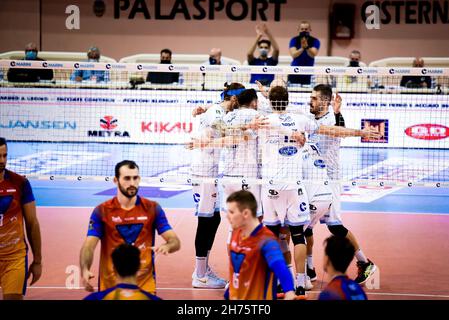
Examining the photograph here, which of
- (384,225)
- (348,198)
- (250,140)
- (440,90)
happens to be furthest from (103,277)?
(440,90)

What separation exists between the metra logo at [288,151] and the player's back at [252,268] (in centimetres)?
264

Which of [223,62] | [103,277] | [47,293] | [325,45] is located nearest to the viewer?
[103,277]

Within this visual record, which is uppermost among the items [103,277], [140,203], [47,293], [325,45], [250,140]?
[325,45]

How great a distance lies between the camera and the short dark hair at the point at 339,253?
6000 millimetres

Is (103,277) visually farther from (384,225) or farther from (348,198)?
(348,198)

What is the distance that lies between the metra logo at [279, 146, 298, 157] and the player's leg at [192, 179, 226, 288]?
109 centimetres

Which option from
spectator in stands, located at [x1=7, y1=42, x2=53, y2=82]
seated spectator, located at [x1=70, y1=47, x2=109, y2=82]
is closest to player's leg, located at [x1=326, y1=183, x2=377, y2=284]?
seated spectator, located at [x1=70, y1=47, x2=109, y2=82]

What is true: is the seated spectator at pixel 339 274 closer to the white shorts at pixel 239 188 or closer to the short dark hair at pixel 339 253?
the short dark hair at pixel 339 253

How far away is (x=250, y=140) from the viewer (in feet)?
30.7

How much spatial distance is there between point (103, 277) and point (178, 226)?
237 inches

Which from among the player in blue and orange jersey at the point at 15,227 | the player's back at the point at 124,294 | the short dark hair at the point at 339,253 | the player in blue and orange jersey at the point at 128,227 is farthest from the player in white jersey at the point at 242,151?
the player's back at the point at 124,294

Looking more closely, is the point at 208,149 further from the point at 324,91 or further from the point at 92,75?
the point at 92,75

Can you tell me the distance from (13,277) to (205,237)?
119 inches

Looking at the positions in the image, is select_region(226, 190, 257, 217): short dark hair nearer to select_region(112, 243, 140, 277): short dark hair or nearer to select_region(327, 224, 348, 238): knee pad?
select_region(112, 243, 140, 277): short dark hair
